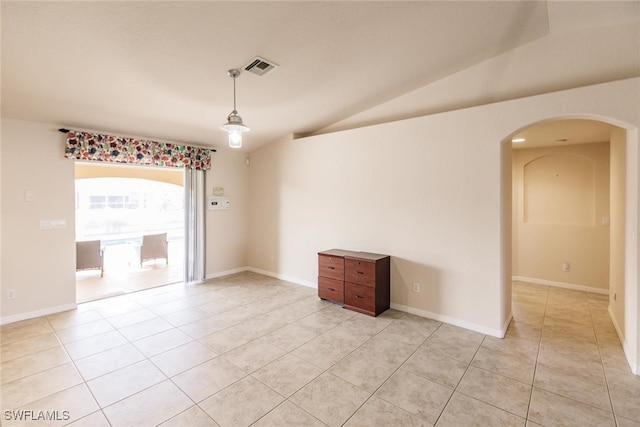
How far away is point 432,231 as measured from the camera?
12.2 ft

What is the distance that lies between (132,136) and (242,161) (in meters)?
2.05

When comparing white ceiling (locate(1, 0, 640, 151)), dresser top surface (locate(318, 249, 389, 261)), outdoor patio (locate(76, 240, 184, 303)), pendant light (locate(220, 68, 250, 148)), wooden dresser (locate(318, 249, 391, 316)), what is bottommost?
outdoor patio (locate(76, 240, 184, 303))

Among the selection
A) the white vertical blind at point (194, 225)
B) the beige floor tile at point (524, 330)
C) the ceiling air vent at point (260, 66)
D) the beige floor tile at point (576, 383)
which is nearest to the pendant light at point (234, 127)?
the ceiling air vent at point (260, 66)

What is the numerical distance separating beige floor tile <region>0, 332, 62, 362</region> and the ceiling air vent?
3.54 metres

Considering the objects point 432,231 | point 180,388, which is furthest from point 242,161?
point 180,388

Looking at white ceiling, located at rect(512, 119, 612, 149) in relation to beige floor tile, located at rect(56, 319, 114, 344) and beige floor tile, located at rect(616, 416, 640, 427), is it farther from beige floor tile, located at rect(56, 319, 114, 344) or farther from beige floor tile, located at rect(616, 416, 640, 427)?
beige floor tile, located at rect(56, 319, 114, 344)

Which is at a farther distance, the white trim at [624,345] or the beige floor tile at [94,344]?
the beige floor tile at [94,344]

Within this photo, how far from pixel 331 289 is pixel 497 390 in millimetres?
2384

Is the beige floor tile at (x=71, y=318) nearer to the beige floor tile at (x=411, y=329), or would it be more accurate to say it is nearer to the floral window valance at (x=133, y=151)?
the floral window valance at (x=133, y=151)

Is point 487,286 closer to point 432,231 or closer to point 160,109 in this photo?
point 432,231

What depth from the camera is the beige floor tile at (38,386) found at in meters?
2.21

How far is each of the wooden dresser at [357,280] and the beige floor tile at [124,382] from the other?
7.81ft

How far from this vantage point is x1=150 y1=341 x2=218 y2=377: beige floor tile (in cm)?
265

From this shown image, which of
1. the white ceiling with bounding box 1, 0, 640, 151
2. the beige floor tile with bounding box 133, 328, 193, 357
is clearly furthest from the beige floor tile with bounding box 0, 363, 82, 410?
the white ceiling with bounding box 1, 0, 640, 151
